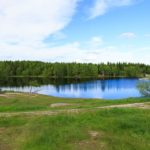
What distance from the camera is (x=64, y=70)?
142 m

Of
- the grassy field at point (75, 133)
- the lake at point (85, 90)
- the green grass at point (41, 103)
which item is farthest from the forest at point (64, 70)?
the grassy field at point (75, 133)

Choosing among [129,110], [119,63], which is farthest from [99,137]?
[119,63]

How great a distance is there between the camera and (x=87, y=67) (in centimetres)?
14625

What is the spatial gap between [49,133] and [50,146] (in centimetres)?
131

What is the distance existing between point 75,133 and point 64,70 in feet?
434

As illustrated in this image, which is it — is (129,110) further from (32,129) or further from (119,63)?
(119,63)

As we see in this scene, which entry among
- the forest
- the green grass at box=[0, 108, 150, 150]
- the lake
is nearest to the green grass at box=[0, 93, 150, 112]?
the green grass at box=[0, 108, 150, 150]

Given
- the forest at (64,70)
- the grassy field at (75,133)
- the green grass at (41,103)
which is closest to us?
the grassy field at (75,133)

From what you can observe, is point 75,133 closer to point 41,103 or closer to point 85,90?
point 41,103

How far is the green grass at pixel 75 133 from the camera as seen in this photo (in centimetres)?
923

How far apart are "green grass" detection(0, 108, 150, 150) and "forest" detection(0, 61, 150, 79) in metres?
123

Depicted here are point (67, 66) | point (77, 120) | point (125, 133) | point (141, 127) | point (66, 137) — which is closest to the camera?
point (66, 137)

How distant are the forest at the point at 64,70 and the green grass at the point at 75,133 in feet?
404

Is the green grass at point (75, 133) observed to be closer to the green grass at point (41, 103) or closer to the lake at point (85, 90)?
the green grass at point (41, 103)
